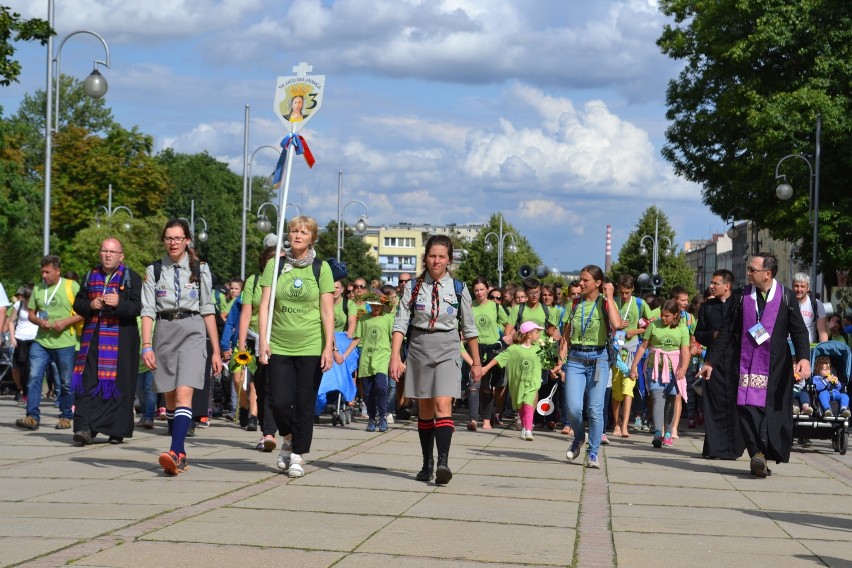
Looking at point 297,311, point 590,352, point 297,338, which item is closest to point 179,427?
point 297,338

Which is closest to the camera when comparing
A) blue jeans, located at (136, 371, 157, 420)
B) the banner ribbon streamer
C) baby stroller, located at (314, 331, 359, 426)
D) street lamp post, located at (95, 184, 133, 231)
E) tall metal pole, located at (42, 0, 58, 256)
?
the banner ribbon streamer

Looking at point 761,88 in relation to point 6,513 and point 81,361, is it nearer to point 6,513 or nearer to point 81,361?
point 81,361

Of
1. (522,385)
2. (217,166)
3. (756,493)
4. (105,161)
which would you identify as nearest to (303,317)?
(756,493)

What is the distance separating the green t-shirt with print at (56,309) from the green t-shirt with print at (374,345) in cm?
376

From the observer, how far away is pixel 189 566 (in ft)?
20.6

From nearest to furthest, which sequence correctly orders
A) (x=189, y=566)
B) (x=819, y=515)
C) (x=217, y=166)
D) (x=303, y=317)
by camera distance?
(x=189, y=566), (x=819, y=515), (x=303, y=317), (x=217, y=166)

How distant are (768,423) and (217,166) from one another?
10221 centimetres

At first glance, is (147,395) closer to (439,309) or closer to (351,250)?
(439,309)

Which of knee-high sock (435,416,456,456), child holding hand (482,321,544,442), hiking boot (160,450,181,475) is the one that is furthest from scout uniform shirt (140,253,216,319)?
child holding hand (482,321,544,442)

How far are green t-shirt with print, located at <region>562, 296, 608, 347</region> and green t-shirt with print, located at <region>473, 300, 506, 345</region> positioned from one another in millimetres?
5319

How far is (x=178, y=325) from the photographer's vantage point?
10695mm

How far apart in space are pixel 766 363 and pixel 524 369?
4798 millimetres

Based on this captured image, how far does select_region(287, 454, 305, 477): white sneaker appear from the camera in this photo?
33.3 feet

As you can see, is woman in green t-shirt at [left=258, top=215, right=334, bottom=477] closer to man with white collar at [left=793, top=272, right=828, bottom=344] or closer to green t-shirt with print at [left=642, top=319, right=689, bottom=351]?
green t-shirt with print at [left=642, top=319, right=689, bottom=351]
